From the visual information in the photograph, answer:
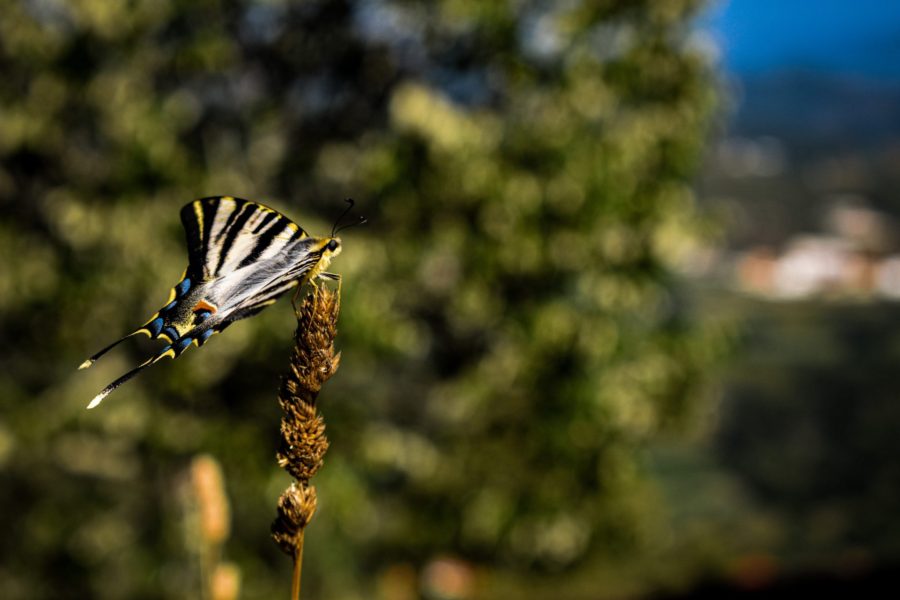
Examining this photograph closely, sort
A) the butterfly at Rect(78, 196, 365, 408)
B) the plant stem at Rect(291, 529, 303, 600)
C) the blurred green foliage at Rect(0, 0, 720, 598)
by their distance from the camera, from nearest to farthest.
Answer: the plant stem at Rect(291, 529, 303, 600), the butterfly at Rect(78, 196, 365, 408), the blurred green foliage at Rect(0, 0, 720, 598)

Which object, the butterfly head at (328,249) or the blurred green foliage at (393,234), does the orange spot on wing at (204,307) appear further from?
the blurred green foliage at (393,234)

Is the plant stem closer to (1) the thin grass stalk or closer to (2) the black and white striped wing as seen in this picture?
(1) the thin grass stalk

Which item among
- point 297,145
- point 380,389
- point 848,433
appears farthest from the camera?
point 848,433

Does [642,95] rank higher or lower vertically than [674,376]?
higher

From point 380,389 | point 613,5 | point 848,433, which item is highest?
point 848,433

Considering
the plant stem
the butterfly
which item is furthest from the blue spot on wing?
the plant stem

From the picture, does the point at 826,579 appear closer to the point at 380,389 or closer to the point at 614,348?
the point at 614,348

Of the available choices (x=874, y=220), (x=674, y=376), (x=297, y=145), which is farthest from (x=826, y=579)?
(x=874, y=220)

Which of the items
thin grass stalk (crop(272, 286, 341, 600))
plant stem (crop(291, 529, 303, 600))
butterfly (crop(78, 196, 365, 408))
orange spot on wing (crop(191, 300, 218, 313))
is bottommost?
plant stem (crop(291, 529, 303, 600))
